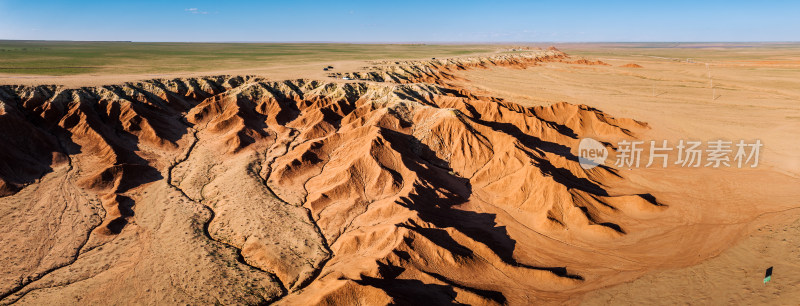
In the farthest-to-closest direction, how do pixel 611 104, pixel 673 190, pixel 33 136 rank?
pixel 611 104 → pixel 33 136 → pixel 673 190

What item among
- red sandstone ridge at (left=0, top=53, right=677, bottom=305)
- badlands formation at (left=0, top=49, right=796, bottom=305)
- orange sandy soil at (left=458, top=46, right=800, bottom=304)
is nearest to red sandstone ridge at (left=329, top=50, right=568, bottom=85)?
orange sandy soil at (left=458, top=46, right=800, bottom=304)

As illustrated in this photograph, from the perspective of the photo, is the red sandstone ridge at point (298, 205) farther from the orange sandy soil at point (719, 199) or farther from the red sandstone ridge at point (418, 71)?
the red sandstone ridge at point (418, 71)

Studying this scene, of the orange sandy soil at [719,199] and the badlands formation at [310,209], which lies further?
the badlands formation at [310,209]

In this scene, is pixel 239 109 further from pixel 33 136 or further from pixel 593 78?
pixel 593 78

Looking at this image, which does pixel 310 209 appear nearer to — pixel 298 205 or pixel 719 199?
pixel 298 205

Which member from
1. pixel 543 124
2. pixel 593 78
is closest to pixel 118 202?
pixel 543 124

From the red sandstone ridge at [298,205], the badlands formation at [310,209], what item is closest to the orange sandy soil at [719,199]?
the badlands formation at [310,209]
